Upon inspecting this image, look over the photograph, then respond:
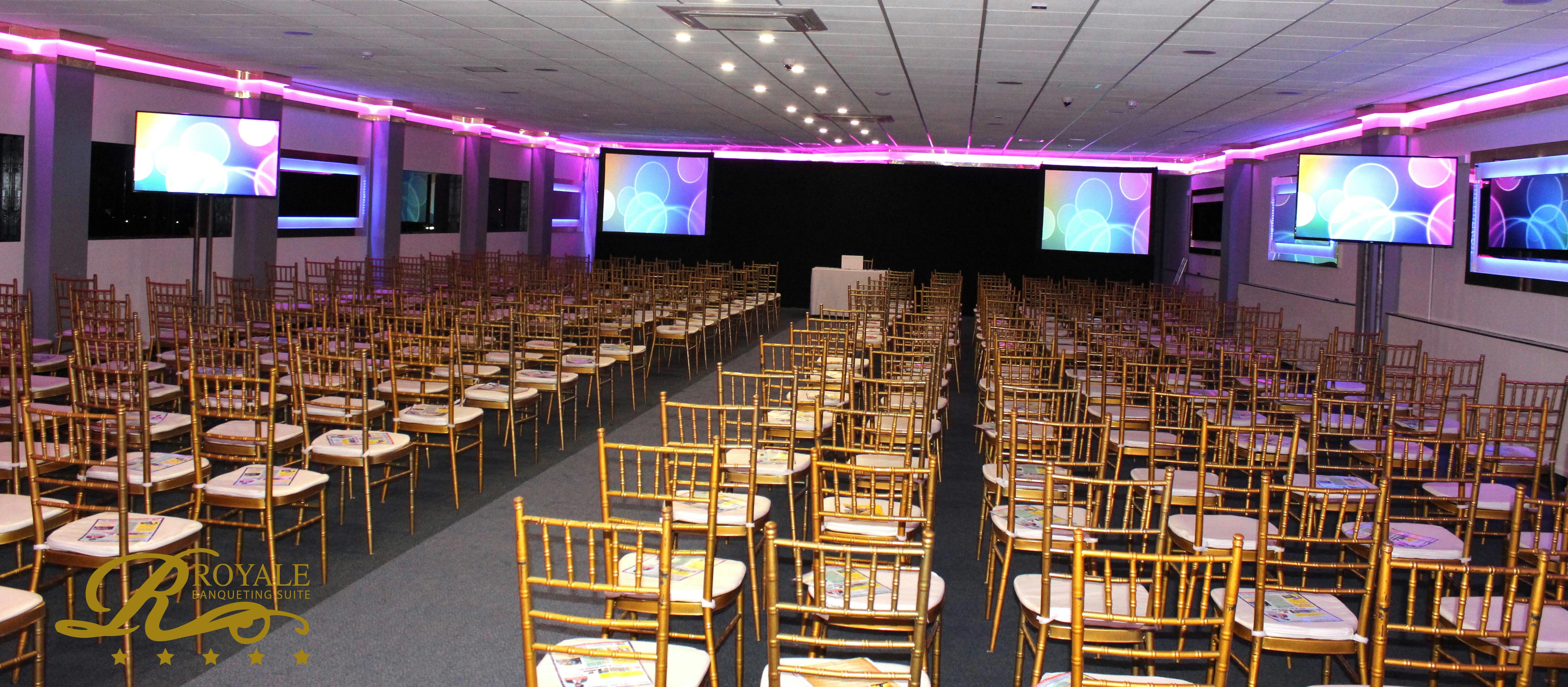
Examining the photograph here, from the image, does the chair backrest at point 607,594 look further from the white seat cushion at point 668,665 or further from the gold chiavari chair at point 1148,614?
the gold chiavari chair at point 1148,614

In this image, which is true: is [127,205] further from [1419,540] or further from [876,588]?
[1419,540]

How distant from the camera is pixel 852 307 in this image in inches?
525

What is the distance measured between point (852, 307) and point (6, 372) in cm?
876

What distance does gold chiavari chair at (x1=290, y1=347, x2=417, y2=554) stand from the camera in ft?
16.8

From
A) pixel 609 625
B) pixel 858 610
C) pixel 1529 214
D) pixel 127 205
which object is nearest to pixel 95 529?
pixel 609 625

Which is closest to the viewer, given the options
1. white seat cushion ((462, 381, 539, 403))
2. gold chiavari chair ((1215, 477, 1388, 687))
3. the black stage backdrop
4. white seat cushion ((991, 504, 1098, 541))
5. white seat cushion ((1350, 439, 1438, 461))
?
gold chiavari chair ((1215, 477, 1388, 687))

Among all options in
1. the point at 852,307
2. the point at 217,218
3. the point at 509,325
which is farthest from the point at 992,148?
the point at 509,325

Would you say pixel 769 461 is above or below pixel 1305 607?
above

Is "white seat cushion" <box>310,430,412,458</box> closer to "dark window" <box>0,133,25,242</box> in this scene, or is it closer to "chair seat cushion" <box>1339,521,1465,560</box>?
"chair seat cushion" <box>1339,521,1465,560</box>

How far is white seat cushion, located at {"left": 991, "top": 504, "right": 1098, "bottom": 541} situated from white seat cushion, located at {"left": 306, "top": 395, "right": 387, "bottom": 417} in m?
3.07

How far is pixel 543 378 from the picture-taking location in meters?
7.55

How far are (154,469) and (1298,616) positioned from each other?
4.46 meters

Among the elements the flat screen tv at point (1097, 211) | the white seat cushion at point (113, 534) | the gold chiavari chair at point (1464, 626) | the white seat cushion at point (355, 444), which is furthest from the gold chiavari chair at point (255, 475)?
the flat screen tv at point (1097, 211)

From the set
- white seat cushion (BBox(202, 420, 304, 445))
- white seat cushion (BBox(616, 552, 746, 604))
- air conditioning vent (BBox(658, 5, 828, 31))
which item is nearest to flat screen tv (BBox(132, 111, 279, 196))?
air conditioning vent (BBox(658, 5, 828, 31))
